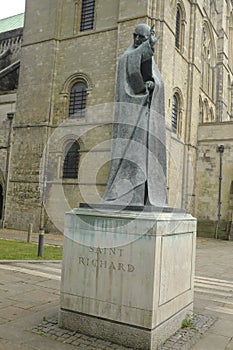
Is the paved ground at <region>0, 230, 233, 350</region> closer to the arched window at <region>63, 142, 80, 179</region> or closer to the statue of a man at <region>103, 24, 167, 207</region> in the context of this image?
the statue of a man at <region>103, 24, 167, 207</region>

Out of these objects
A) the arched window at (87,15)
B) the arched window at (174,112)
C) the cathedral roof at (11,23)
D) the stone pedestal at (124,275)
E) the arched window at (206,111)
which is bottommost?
the stone pedestal at (124,275)

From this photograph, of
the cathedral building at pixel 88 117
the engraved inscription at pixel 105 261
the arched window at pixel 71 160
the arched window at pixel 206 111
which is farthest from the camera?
the arched window at pixel 206 111

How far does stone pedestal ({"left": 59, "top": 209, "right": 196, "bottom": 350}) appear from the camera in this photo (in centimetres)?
378

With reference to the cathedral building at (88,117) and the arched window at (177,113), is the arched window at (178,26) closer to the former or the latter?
the cathedral building at (88,117)

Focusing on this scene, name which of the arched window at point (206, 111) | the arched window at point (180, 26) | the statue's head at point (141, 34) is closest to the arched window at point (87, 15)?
the arched window at point (180, 26)

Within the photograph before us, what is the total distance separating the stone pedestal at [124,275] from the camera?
3.78 meters

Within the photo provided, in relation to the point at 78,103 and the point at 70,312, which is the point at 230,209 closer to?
the point at 78,103

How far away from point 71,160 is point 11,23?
22.7 meters

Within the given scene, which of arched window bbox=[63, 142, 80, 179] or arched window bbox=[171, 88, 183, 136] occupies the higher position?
arched window bbox=[171, 88, 183, 136]

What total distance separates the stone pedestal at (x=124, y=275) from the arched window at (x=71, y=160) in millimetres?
15083

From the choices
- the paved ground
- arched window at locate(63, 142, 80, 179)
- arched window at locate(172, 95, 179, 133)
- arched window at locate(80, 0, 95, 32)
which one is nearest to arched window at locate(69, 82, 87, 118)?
arched window at locate(63, 142, 80, 179)

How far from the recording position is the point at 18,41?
27641 millimetres

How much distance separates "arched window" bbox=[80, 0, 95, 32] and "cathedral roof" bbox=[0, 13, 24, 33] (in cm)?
1576

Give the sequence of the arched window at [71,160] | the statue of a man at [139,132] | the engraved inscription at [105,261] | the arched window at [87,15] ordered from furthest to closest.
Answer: the arched window at [87,15] → the arched window at [71,160] → the statue of a man at [139,132] → the engraved inscription at [105,261]
